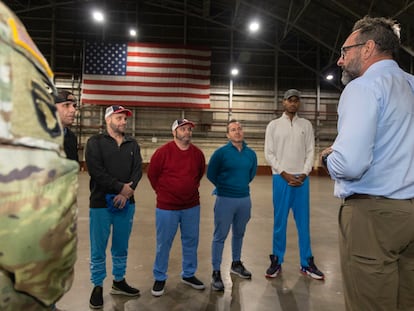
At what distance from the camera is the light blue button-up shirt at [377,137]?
1439mm

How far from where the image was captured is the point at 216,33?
16453mm

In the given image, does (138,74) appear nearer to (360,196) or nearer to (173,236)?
(173,236)

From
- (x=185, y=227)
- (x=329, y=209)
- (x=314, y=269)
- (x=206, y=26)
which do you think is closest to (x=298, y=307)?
(x=314, y=269)

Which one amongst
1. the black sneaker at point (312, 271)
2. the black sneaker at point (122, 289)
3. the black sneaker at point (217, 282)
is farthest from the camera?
the black sneaker at point (312, 271)

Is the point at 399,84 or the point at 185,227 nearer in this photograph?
the point at 399,84

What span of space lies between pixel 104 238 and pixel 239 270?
147 cm

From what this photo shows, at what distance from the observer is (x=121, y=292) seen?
3.02m

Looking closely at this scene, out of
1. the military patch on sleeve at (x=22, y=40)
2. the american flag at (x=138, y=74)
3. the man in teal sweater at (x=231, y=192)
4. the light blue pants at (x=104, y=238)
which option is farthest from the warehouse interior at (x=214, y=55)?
the military patch on sleeve at (x=22, y=40)

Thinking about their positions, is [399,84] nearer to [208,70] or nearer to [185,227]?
[185,227]

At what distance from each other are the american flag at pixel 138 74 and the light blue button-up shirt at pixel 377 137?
13.9 m

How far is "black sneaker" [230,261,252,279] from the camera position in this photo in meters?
3.49

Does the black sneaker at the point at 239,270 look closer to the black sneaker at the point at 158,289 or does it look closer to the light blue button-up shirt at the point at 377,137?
the black sneaker at the point at 158,289

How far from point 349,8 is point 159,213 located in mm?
10763

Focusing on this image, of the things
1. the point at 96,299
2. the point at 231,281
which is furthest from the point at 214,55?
the point at 96,299
